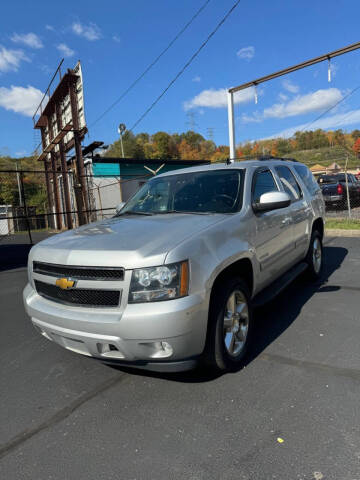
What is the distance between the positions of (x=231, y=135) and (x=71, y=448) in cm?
1362

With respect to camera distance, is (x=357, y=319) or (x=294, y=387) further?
(x=357, y=319)

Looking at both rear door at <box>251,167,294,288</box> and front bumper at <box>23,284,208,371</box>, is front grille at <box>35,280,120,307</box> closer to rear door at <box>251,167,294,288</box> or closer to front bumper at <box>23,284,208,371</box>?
front bumper at <box>23,284,208,371</box>

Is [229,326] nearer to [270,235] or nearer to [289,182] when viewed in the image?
[270,235]

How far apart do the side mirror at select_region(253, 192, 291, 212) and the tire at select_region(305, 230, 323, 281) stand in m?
1.99

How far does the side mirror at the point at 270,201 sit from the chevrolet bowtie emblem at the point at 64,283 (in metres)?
1.86

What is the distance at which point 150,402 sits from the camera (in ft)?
8.39

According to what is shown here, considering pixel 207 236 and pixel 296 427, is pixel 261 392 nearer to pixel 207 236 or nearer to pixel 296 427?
pixel 296 427

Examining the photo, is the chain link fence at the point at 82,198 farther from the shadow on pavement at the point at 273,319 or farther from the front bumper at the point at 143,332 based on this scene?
the front bumper at the point at 143,332

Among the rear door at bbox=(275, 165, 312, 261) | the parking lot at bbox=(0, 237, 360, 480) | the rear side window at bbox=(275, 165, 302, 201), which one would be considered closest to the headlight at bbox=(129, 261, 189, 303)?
the parking lot at bbox=(0, 237, 360, 480)

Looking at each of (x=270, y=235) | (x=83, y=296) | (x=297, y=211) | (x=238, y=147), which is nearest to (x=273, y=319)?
(x=270, y=235)

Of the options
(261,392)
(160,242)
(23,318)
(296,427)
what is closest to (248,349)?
(261,392)

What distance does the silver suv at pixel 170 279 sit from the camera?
2297 mm

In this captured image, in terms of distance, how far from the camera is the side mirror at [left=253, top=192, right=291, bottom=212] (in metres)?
3.23

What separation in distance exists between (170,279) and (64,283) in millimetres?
847
